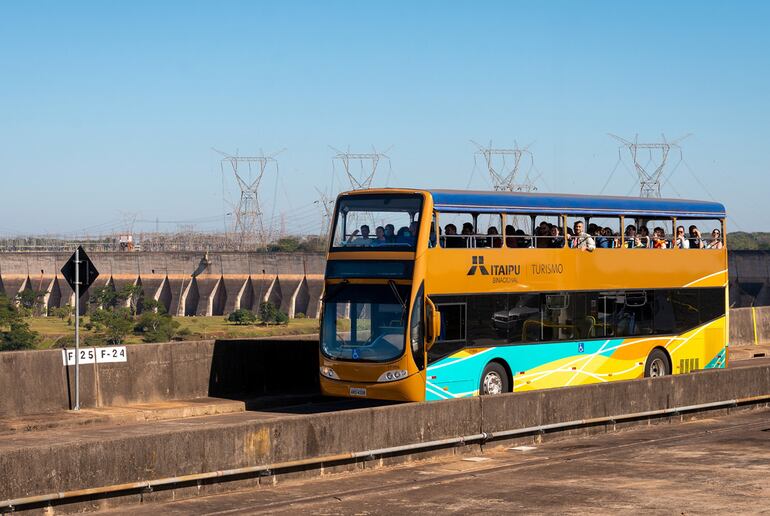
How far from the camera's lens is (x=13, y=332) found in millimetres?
103250

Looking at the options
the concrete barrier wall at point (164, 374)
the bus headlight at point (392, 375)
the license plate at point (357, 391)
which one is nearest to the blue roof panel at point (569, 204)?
the bus headlight at point (392, 375)

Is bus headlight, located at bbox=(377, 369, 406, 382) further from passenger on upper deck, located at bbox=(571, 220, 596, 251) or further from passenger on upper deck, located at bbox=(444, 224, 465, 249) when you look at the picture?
passenger on upper deck, located at bbox=(571, 220, 596, 251)

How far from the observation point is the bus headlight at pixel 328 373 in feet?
81.9

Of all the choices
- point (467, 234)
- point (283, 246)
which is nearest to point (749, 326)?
point (467, 234)

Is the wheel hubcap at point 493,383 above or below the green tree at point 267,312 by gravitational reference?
above

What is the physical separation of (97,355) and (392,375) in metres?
6.03

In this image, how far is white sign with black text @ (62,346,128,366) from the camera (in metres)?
24.7

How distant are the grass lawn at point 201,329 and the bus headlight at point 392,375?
83.9 meters

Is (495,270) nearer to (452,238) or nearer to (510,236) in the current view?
(510,236)

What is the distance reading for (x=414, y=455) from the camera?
1989cm

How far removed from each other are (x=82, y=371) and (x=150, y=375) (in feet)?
5.64

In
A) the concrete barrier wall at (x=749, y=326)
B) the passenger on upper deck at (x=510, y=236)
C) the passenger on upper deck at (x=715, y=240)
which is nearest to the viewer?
the passenger on upper deck at (x=510, y=236)

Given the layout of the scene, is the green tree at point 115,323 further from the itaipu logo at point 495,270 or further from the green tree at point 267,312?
the itaipu logo at point 495,270

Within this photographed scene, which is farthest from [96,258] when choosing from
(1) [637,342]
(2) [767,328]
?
(1) [637,342]
